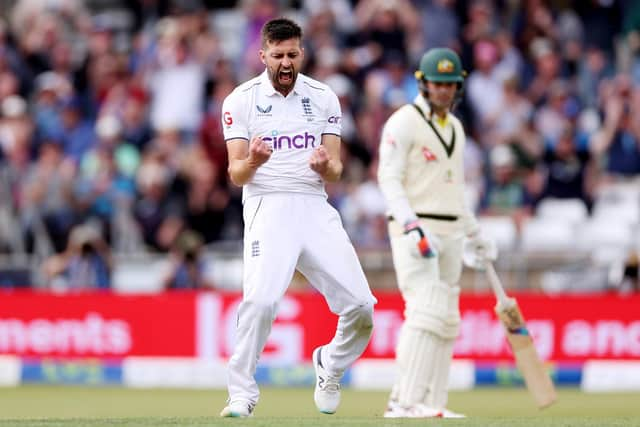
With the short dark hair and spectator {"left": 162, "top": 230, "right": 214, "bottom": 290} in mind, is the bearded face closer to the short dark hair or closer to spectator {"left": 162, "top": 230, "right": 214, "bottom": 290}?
the short dark hair

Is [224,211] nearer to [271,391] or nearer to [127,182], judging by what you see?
[127,182]

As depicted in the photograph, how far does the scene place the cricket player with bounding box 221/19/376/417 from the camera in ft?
27.6

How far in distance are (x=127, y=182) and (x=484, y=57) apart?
4251 millimetres

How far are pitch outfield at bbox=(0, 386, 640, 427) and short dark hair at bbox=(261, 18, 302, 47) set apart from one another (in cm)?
204

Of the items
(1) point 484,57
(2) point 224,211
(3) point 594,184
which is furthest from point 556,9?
(2) point 224,211

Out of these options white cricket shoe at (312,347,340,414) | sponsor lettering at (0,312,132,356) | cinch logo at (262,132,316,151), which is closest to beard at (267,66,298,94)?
cinch logo at (262,132,316,151)

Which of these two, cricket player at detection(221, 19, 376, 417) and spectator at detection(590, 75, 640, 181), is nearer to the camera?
cricket player at detection(221, 19, 376, 417)

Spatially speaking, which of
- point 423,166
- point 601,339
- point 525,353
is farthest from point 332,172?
point 601,339

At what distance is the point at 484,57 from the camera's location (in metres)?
17.4

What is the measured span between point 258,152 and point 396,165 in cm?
191

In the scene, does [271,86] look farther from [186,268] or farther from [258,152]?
[186,268]

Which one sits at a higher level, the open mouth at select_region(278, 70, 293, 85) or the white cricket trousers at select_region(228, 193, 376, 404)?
the open mouth at select_region(278, 70, 293, 85)

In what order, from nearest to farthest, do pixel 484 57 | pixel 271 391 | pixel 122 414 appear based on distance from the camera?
pixel 122 414
pixel 271 391
pixel 484 57

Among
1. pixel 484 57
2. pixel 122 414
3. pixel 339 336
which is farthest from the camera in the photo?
pixel 484 57
